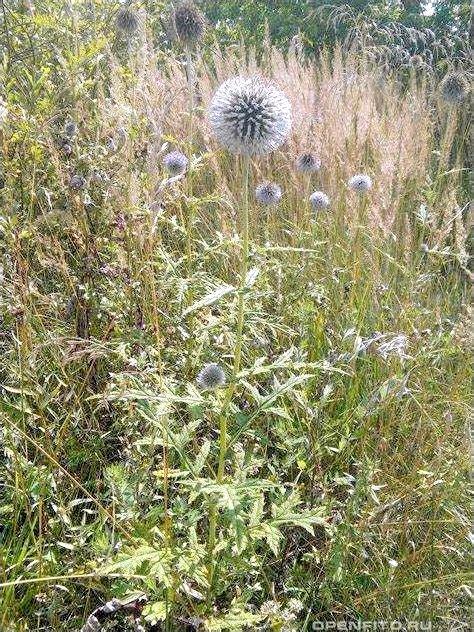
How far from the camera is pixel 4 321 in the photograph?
1855 mm

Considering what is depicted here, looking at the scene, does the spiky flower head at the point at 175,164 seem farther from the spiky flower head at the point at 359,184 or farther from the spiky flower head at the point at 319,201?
the spiky flower head at the point at 359,184

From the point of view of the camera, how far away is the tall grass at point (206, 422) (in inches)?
52.1

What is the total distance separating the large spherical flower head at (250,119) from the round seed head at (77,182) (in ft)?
2.19

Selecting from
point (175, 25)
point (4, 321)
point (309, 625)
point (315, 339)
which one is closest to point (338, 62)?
point (175, 25)

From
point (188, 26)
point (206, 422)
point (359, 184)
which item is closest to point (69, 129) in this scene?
point (188, 26)

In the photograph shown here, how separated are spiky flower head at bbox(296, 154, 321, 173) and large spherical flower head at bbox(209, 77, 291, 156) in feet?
3.49

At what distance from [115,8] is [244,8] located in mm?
9979

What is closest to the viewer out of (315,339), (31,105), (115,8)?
(315,339)

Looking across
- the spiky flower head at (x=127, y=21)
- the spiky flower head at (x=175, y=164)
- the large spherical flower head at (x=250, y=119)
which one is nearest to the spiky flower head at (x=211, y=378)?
the large spherical flower head at (x=250, y=119)

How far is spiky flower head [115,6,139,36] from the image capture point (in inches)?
130

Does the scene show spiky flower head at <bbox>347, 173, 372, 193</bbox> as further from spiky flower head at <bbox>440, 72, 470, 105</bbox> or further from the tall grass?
spiky flower head at <bbox>440, 72, 470, 105</bbox>

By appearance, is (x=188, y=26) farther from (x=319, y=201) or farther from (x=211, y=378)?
(x=211, y=378)

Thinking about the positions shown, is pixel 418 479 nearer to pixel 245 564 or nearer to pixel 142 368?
pixel 245 564

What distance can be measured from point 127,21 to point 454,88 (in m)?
2.23
